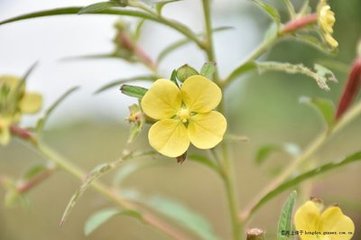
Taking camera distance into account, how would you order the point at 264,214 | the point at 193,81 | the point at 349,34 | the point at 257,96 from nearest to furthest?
1. the point at 193,81
2. the point at 264,214
3. the point at 349,34
4. the point at 257,96

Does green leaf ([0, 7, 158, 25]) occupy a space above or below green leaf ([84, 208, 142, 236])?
above

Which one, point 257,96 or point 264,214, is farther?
point 257,96

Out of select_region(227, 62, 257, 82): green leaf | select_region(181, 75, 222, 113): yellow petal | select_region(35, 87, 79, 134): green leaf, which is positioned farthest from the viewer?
select_region(35, 87, 79, 134): green leaf

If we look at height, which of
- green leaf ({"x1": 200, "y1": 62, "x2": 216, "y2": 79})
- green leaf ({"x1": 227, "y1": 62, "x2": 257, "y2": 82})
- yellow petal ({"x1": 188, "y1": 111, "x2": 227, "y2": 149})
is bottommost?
green leaf ({"x1": 227, "y1": 62, "x2": 257, "y2": 82})

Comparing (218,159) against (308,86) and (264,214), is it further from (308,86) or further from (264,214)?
(308,86)

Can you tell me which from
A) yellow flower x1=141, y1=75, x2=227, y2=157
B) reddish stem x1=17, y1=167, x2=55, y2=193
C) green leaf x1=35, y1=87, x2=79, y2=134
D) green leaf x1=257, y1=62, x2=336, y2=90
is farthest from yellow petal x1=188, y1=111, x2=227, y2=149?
reddish stem x1=17, y1=167, x2=55, y2=193

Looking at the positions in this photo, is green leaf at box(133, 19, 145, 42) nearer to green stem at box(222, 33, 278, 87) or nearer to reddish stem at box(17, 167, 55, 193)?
green stem at box(222, 33, 278, 87)

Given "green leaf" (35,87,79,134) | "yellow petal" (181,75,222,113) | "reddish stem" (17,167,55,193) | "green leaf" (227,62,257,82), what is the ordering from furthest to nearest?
"reddish stem" (17,167,55,193), "green leaf" (35,87,79,134), "green leaf" (227,62,257,82), "yellow petal" (181,75,222,113)

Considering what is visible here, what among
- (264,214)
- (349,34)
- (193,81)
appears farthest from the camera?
(349,34)

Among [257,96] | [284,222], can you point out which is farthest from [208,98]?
[257,96]
